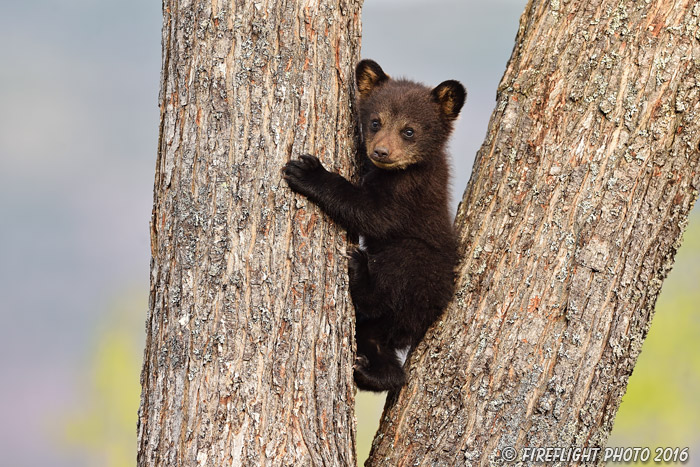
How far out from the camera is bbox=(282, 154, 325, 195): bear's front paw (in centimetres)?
348

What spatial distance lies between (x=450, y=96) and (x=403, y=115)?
0.42 m

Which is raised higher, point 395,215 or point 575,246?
point 395,215

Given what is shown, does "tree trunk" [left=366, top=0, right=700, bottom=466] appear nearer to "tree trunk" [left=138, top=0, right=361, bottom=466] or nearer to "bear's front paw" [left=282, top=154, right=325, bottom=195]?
"tree trunk" [left=138, top=0, right=361, bottom=466]

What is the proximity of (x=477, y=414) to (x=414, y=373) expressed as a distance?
453 millimetres

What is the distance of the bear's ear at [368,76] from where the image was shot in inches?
176

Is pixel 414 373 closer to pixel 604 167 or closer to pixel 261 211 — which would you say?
pixel 261 211

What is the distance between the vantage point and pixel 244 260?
3.39 metres

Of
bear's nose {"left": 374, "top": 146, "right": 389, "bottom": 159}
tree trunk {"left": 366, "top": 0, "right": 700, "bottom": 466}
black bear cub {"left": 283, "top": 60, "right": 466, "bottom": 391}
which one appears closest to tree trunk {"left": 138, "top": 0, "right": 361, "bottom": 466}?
black bear cub {"left": 283, "top": 60, "right": 466, "bottom": 391}

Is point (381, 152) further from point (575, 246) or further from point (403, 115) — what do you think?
point (575, 246)

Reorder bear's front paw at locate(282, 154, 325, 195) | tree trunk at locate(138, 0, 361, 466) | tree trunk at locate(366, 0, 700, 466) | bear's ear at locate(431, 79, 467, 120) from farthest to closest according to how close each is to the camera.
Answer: bear's ear at locate(431, 79, 467, 120) < tree trunk at locate(366, 0, 700, 466) < bear's front paw at locate(282, 154, 325, 195) < tree trunk at locate(138, 0, 361, 466)

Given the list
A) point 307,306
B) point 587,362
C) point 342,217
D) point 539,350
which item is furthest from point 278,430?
point 587,362

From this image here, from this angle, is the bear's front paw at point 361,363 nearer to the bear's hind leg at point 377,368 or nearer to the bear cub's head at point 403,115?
the bear's hind leg at point 377,368

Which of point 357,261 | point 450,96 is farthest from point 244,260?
point 450,96

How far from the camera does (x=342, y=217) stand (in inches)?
149
